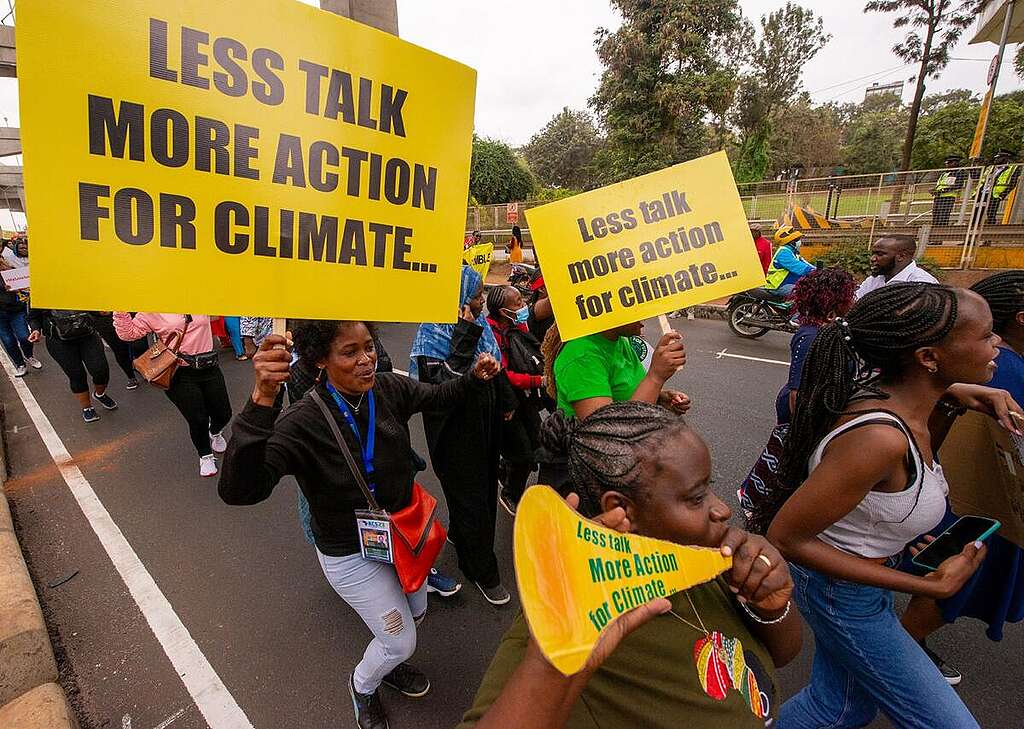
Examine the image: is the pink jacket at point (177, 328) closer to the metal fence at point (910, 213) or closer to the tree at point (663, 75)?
the metal fence at point (910, 213)

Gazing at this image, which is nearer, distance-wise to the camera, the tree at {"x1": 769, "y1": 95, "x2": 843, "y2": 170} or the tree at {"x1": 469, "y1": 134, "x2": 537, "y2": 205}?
the tree at {"x1": 469, "y1": 134, "x2": 537, "y2": 205}

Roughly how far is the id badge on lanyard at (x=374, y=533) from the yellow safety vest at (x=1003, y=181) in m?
14.1

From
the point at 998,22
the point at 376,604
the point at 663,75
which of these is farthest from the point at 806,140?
the point at 376,604

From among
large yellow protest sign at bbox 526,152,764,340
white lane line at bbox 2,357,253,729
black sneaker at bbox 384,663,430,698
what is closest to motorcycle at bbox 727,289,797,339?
large yellow protest sign at bbox 526,152,764,340

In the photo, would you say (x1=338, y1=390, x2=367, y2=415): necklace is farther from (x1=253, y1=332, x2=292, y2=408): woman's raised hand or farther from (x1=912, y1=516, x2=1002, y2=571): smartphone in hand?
(x1=912, y1=516, x2=1002, y2=571): smartphone in hand

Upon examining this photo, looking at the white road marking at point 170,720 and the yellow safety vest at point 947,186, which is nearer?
the white road marking at point 170,720

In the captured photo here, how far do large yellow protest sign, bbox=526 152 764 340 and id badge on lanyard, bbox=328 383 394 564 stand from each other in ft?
3.30

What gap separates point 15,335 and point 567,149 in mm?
39547

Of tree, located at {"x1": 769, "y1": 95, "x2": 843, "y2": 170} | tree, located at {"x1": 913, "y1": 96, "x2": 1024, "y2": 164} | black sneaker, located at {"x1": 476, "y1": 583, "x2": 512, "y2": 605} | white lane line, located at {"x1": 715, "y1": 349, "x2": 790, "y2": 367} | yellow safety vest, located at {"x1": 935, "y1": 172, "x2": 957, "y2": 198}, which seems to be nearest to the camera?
black sneaker, located at {"x1": 476, "y1": 583, "x2": 512, "y2": 605}

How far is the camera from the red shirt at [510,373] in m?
3.35

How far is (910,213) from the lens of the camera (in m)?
13.5

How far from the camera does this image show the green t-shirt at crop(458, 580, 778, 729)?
929 mm

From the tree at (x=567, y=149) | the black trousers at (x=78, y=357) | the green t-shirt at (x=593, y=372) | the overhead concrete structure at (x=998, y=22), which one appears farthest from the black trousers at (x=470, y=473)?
the tree at (x=567, y=149)

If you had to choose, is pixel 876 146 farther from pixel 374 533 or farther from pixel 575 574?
pixel 575 574
